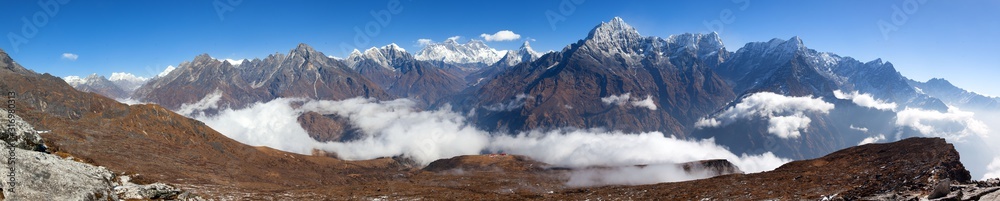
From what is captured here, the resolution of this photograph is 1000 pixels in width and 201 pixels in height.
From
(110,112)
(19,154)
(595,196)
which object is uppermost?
(110,112)

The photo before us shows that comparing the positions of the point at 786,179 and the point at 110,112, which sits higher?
the point at 110,112

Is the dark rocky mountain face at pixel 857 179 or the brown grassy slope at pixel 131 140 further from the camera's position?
the brown grassy slope at pixel 131 140

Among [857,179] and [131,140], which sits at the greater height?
[131,140]

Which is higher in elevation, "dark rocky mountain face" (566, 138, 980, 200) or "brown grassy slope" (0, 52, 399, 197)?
"brown grassy slope" (0, 52, 399, 197)

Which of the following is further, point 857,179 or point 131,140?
point 131,140

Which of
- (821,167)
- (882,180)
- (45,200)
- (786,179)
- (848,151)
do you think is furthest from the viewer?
(848,151)

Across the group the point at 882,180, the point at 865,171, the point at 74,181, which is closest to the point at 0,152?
the point at 74,181

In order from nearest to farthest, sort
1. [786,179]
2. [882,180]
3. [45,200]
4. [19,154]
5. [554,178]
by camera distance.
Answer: [45,200], [19,154], [882,180], [786,179], [554,178]

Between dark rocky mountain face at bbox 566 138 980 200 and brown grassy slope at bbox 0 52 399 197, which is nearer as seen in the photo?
dark rocky mountain face at bbox 566 138 980 200

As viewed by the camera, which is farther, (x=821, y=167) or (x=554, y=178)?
(x=554, y=178)

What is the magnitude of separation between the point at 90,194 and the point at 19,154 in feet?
17.7

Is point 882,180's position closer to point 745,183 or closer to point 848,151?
point 745,183

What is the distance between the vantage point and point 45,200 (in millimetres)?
31438

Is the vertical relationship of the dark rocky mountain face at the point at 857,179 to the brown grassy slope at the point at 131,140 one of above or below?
below
